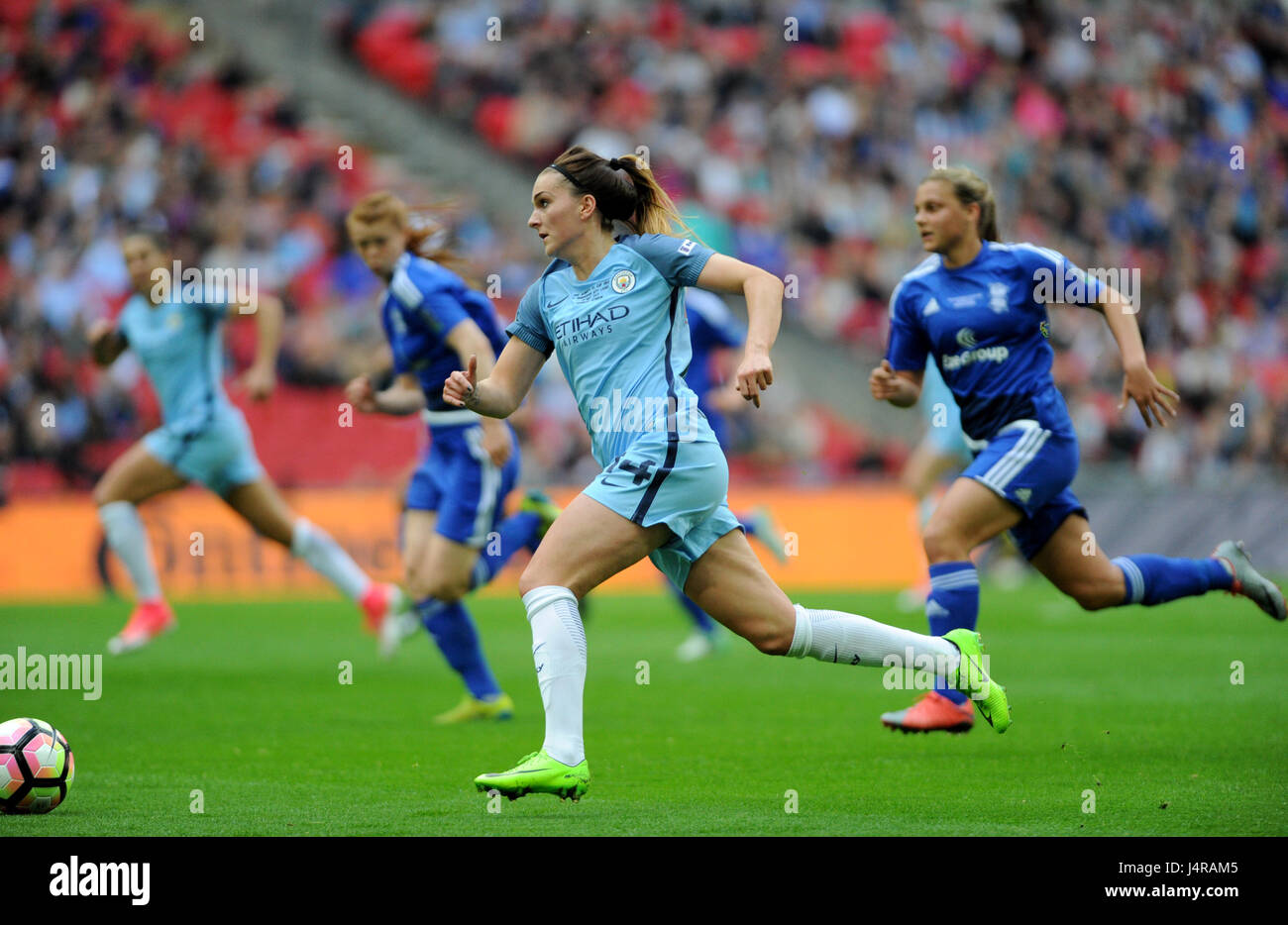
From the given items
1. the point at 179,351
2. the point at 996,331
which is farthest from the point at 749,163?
the point at 996,331

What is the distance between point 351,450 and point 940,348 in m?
12.8

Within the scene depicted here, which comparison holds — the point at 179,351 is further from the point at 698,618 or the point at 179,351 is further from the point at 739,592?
the point at 739,592

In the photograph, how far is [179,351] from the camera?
36.9 feet

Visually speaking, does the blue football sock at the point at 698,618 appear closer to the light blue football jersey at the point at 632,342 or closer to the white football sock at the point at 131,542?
the white football sock at the point at 131,542

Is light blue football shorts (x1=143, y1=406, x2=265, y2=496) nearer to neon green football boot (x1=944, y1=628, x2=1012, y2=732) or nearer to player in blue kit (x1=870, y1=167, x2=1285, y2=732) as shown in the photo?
player in blue kit (x1=870, y1=167, x2=1285, y2=732)

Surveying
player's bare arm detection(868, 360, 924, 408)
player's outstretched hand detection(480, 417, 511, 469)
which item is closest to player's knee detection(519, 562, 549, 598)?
player's outstretched hand detection(480, 417, 511, 469)

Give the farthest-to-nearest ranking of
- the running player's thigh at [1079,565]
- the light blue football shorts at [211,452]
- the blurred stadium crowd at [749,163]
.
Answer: the blurred stadium crowd at [749,163] < the light blue football shorts at [211,452] < the running player's thigh at [1079,565]

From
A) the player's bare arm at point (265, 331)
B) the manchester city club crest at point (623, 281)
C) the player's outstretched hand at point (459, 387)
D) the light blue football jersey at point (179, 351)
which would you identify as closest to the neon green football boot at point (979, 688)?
the manchester city club crest at point (623, 281)

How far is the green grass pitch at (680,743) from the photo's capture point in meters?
5.78

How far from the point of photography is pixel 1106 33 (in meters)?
27.0

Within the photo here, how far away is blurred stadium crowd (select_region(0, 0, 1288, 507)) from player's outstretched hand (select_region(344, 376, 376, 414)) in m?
11.2

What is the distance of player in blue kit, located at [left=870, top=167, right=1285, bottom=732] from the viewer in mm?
7590

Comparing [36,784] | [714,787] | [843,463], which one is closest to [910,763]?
[714,787]

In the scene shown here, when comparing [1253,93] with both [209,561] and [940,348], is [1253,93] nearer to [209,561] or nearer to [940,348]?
[209,561]
